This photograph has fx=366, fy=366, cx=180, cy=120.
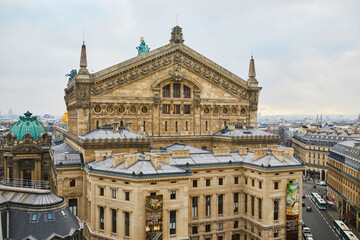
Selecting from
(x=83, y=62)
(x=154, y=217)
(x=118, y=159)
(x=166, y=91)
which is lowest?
(x=154, y=217)

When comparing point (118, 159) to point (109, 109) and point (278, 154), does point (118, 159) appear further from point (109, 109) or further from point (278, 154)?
point (278, 154)

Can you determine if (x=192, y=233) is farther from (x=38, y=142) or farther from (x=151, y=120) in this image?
(x=38, y=142)

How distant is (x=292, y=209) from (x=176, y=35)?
40.4 meters

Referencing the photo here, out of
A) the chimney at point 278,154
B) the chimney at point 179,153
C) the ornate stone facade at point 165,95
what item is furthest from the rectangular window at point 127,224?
the chimney at point 278,154

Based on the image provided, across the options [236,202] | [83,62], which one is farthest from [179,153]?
[83,62]

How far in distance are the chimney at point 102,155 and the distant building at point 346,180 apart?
56858mm

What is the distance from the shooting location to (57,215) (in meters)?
A: 42.8

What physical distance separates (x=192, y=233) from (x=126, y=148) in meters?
18.1

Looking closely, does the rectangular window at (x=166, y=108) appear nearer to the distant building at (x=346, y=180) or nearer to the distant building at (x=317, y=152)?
the distant building at (x=346, y=180)

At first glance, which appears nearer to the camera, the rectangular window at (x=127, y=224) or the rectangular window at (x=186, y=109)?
the rectangular window at (x=127, y=224)

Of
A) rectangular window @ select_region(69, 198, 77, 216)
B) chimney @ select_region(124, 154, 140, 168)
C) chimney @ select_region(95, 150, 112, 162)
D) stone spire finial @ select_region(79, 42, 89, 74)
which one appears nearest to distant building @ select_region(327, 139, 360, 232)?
chimney @ select_region(124, 154, 140, 168)

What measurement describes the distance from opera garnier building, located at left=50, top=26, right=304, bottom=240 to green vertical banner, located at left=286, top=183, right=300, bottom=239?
6.6 inches

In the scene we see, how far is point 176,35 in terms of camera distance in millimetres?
75312

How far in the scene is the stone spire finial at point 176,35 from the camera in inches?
2963
